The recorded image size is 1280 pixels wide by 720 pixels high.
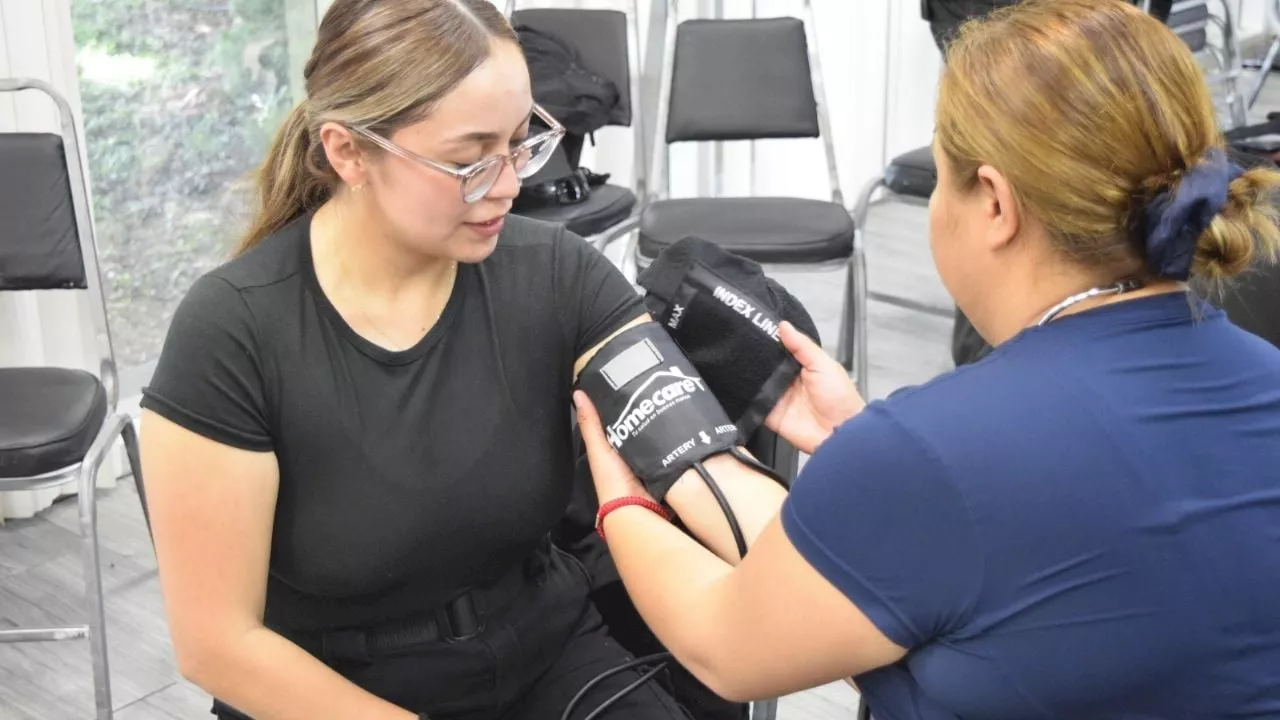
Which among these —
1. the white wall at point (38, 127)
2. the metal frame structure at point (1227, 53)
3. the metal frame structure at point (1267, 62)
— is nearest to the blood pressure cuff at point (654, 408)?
the white wall at point (38, 127)

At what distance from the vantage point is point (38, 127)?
8.86 ft

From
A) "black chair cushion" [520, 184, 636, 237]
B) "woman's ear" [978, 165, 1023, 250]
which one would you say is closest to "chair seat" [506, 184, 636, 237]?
"black chair cushion" [520, 184, 636, 237]

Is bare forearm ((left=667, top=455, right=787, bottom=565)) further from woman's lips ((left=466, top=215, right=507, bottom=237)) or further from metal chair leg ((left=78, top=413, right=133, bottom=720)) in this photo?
metal chair leg ((left=78, top=413, right=133, bottom=720))

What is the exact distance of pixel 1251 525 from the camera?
98 centimetres

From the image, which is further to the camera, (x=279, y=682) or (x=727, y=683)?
(x=279, y=682)

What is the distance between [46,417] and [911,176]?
1989 mm

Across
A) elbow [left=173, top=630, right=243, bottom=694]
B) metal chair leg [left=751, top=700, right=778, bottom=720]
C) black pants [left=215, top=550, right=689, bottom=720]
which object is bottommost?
metal chair leg [left=751, top=700, right=778, bottom=720]

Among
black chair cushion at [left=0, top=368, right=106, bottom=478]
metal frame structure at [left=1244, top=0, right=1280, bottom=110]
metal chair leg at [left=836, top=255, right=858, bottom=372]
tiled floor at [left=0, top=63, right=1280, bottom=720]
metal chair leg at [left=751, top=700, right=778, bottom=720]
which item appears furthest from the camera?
metal frame structure at [left=1244, top=0, right=1280, bottom=110]

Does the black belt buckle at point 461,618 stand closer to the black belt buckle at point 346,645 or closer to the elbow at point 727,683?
the black belt buckle at point 346,645

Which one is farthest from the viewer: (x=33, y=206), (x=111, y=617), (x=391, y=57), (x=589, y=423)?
(x=111, y=617)

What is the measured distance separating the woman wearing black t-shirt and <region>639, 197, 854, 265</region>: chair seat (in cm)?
148

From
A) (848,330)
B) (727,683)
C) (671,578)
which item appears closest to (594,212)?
(848,330)

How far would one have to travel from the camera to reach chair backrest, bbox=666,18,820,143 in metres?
3.31

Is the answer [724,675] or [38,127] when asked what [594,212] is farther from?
[724,675]
